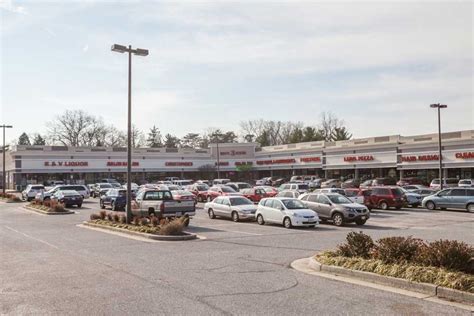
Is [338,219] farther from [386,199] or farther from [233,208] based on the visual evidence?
[386,199]

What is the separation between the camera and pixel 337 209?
82.1 ft

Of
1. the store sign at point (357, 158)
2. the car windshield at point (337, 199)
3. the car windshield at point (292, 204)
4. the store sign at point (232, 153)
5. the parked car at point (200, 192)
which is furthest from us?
the store sign at point (232, 153)

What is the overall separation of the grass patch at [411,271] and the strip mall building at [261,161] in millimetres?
52379

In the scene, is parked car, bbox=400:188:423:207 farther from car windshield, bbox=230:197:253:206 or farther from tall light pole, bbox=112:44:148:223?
tall light pole, bbox=112:44:148:223

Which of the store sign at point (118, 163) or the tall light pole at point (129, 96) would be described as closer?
the tall light pole at point (129, 96)

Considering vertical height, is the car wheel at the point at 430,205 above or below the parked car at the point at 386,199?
below

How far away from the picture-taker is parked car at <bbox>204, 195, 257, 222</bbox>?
2692cm

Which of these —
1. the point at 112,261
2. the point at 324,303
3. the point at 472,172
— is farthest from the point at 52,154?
the point at 324,303

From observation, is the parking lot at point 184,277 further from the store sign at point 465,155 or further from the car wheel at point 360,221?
the store sign at point 465,155

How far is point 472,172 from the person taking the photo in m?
59.6

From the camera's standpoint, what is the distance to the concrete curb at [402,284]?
8906 mm

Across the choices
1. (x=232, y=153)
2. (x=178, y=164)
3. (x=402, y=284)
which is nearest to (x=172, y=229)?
(x=402, y=284)

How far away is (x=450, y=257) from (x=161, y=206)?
16693 mm

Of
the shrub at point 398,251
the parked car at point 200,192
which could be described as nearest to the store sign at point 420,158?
the parked car at point 200,192
